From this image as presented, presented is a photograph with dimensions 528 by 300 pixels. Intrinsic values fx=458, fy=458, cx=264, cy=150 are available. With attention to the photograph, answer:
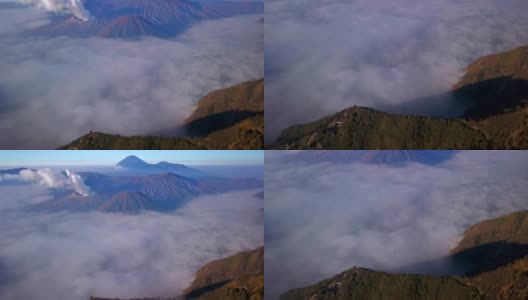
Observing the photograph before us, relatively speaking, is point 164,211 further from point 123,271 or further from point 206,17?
point 206,17

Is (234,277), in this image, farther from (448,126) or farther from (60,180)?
(448,126)

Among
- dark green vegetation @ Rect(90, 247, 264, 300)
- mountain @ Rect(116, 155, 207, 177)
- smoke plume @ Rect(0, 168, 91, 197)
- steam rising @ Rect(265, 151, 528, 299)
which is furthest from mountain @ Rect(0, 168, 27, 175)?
Answer: steam rising @ Rect(265, 151, 528, 299)

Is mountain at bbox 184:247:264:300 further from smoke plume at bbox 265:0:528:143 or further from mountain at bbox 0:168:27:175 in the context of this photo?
mountain at bbox 0:168:27:175

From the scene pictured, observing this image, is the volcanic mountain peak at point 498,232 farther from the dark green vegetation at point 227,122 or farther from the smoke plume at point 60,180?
the smoke plume at point 60,180

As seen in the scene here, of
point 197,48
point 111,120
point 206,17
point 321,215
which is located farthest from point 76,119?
point 321,215

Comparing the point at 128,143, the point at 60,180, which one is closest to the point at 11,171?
the point at 60,180
